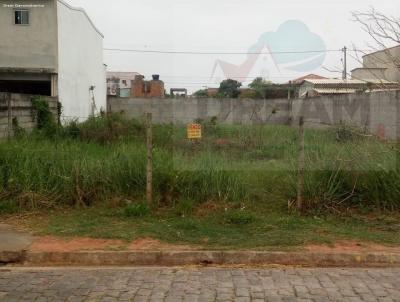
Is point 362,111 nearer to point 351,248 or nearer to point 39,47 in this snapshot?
point 39,47

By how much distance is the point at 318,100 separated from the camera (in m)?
24.9

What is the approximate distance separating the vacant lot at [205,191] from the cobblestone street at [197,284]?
1174 millimetres

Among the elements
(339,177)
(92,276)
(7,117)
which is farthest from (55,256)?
(7,117)

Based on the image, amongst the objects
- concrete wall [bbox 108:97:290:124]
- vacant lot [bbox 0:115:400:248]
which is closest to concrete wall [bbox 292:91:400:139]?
concrete wall [bbox 108:97:290:124]

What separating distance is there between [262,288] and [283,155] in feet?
13.5

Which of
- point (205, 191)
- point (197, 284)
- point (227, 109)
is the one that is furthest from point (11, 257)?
point (227, 109)

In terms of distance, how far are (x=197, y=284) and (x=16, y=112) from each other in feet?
35.7

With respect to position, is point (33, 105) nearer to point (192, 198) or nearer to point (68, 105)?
point (68, 105)

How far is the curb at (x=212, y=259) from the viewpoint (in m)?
5.48

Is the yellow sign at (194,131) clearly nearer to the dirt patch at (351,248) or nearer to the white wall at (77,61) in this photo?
the dirt patch at (351,248)

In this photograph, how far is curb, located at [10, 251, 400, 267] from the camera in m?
5.48

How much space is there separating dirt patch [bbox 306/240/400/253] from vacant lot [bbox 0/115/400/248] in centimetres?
43

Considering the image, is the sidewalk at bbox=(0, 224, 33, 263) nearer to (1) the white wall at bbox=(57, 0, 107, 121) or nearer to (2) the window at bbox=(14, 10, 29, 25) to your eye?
(1) the white wall at bbox=(57, 0, 107, 121)

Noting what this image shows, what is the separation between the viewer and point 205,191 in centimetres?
740
